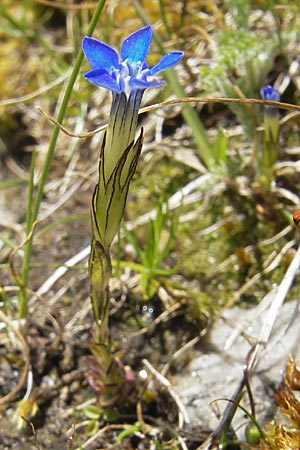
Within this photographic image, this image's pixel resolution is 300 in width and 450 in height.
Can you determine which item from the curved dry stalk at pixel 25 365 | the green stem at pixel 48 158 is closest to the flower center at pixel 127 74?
the green stem at pixel 48 158

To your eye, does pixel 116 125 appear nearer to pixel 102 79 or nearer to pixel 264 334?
pixel 102 79

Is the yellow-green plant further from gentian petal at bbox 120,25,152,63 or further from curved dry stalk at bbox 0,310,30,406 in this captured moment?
curved dry stalk at bbox 0,310,30,406

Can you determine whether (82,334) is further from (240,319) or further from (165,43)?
(165,43)

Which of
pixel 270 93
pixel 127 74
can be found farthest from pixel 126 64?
pixel 270 93

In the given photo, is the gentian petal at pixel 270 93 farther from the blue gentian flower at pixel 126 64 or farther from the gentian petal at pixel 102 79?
the gentian petal at pixel 102 79

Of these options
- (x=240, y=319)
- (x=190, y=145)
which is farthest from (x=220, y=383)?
(x=190, y=145)

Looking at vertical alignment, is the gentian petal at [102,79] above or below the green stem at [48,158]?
above
